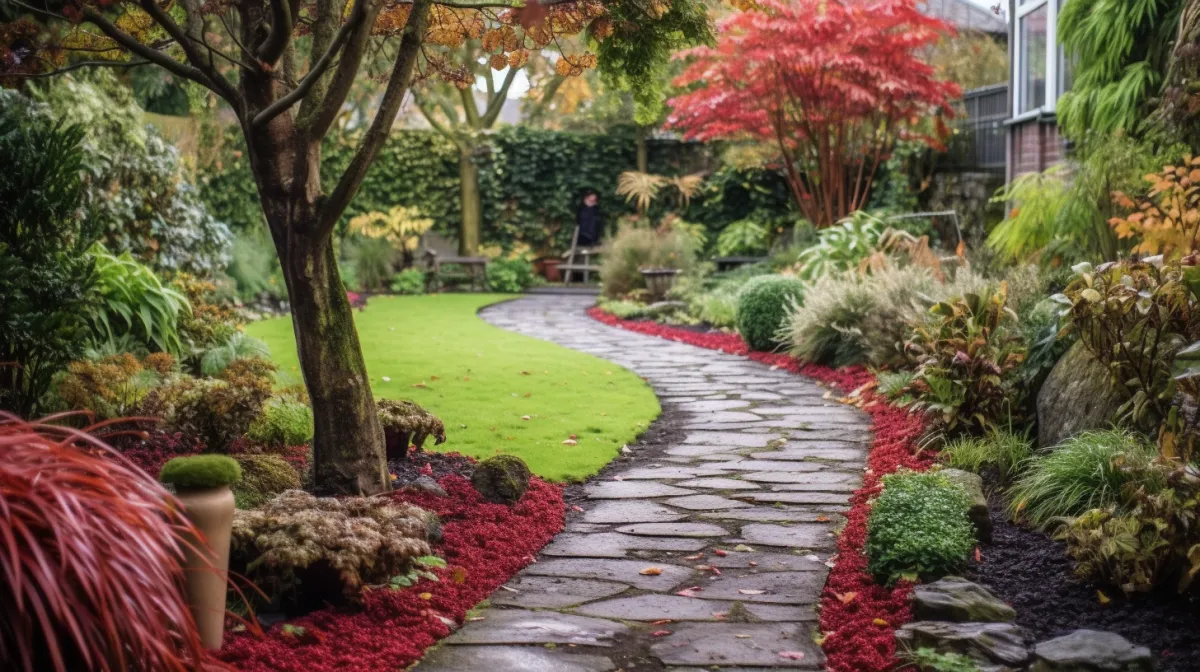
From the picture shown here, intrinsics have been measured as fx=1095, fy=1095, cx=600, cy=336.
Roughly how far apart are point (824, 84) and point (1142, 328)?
9.68 m

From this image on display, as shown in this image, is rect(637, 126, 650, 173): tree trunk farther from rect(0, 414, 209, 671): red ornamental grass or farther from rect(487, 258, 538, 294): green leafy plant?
rect(0, 414, 209, 671): red ornamental grass

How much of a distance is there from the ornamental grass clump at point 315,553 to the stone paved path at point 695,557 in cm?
37

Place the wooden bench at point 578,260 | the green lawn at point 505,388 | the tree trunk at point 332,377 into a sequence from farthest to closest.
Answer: the wooden bench at point 578,260
the green lawn at point 505,388
the tree trunk at point 332,377

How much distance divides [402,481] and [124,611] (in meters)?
2.81

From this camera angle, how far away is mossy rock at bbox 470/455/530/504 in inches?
191

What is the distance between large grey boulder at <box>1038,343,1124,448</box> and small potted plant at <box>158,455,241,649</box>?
3702mm

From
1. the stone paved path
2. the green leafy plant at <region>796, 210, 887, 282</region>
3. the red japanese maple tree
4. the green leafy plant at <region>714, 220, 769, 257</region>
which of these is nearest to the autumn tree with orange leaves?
the stone paved path

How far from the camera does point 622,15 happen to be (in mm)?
4656

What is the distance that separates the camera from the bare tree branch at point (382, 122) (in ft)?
13.7

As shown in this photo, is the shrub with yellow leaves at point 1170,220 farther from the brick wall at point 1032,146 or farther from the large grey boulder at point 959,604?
the brick wall at point 1032,146

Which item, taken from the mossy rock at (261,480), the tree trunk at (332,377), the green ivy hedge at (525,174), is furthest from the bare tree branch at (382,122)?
the green ivy hedge at (525,174)

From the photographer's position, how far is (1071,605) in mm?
3492

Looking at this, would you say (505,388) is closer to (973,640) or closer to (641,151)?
(973,640)

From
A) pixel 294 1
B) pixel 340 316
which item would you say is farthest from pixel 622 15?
pixel 340 316
